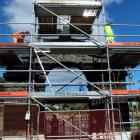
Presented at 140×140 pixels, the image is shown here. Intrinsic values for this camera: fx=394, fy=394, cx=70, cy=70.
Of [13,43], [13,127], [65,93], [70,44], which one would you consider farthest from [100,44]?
[13,127]

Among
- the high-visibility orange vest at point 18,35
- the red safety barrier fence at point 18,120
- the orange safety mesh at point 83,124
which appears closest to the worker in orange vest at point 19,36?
the high-visibility orange vest at point 18,35

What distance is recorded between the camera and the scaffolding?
60.9 ft

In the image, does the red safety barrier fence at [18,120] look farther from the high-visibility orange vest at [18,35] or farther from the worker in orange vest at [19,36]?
the high-visibility orange vest at [18,35]

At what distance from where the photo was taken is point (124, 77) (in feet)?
72.9

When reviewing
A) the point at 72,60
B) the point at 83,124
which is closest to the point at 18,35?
the point at 72,60

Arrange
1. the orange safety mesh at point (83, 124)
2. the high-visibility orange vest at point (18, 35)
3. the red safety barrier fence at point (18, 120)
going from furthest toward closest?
the high-visibility orange vest at point (18, 35) < the red safety barrier fence at point (18, 120) < the orange safety mesh at point (83, 124)

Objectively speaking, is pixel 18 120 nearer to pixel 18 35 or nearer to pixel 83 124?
pixel 83 124

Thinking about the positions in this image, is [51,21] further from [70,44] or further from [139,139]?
[139,139]

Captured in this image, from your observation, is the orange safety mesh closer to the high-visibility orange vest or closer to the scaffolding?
the scaffolding

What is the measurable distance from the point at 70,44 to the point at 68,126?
163 inches

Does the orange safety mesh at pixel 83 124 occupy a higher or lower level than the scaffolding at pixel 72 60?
lower

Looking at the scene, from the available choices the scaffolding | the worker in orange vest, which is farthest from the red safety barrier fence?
the worker in orange vest

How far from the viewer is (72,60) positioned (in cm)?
2245

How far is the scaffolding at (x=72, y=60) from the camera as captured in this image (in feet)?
60.9
